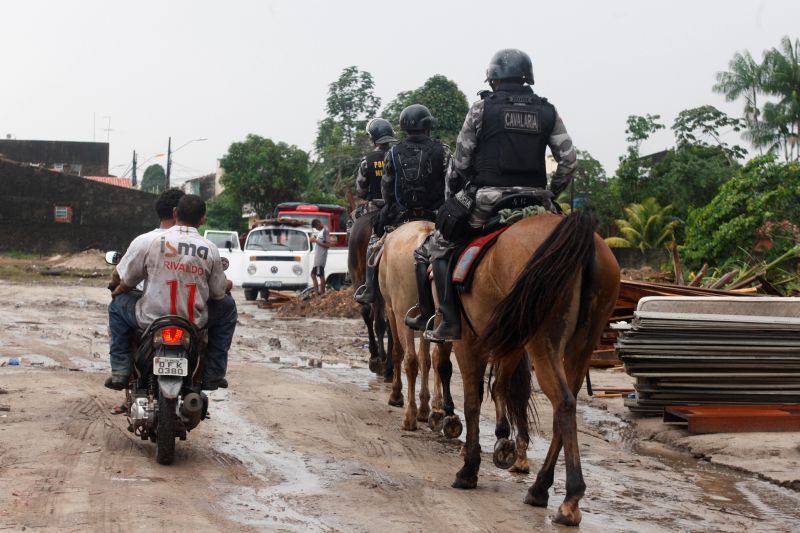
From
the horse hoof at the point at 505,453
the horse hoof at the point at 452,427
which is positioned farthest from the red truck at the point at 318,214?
the horse hoof at the point at 505,453

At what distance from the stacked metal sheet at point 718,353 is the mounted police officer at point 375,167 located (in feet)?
11.6

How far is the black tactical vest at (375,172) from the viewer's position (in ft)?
37.8

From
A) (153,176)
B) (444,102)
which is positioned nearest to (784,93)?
(444,102)

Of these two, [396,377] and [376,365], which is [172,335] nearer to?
[396,377]

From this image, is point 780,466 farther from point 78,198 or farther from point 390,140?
point 78,198

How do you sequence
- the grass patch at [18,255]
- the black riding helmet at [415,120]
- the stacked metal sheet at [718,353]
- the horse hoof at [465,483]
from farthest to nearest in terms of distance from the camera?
1. the grass patch at [18,255]
2. the black riding helmet at [415,120]
3. the stacked metal sheet at [718,353]
4. the horse hoof at [465,483]

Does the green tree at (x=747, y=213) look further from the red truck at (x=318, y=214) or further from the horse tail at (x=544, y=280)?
the horse tail at (x=544, y=280)

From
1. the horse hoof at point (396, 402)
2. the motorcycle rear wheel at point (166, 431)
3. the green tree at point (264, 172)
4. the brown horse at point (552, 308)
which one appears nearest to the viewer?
the brown horse at point (552, 308)

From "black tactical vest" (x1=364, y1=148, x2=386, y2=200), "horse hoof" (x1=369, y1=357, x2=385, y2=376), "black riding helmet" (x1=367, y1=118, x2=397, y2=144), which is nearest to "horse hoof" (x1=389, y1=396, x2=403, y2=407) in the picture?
"horse hoof" (x1=369, y1=357, x2=385, y2=376)

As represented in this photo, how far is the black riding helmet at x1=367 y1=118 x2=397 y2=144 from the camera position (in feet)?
37.7

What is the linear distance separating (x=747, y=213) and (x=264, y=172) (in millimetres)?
35184

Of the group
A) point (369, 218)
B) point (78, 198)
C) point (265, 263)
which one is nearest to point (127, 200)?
point (78, 198)

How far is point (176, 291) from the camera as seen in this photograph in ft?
23.5

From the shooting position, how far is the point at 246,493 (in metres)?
6.13
